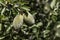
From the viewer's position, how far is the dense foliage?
141 cm

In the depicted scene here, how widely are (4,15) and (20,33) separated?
0.63 ft

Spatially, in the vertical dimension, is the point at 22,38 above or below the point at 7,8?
below

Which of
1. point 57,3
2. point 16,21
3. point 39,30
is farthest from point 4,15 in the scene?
point 57,3

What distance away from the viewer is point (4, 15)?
143 cm

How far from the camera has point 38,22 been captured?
4.81 ft

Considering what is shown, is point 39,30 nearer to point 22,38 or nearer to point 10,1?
point 22,38

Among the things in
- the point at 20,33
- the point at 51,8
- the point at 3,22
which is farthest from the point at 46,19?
the point at 3,22

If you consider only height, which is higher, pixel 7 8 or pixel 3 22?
pixel 7 8

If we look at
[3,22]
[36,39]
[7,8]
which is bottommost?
[36,39]

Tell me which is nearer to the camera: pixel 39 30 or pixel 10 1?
pixel 10 1

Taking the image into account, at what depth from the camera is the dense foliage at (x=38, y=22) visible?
4.62 ft

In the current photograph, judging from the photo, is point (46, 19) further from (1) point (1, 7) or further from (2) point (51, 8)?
(1) point (1, 7)

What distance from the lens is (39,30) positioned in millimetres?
1482

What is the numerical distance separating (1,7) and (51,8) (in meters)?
0.38
